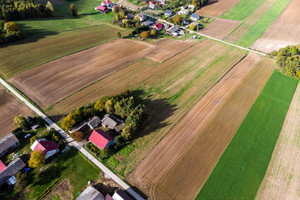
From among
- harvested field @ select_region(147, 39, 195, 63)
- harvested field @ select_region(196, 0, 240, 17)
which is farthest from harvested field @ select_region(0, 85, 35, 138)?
harvested field @ select_region(196, 0, 240, 17)

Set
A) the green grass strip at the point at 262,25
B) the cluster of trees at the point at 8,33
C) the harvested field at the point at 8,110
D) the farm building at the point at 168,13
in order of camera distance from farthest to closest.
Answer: the farm building at the point at 168,13
the green grass strip at the point at 262,25
the cluster of trees at the point at 8,33
the harvested field at the point at 8,110

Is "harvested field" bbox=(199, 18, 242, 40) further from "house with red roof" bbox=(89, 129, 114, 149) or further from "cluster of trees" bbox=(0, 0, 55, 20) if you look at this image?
"cluster of trees" bbox=(0, 0, 55, 20)

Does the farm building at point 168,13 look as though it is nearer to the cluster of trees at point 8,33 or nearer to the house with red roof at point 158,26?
the house with red roof at point 158,26

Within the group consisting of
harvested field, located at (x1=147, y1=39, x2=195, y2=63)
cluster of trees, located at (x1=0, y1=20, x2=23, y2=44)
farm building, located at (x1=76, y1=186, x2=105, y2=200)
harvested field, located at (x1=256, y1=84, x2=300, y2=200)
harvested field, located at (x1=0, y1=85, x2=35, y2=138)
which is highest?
cluster of trees, located at (x1=0, y1=20, x2=23, y2=44)

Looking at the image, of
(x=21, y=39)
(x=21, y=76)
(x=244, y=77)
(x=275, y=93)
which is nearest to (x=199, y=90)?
(x=244, y=77)

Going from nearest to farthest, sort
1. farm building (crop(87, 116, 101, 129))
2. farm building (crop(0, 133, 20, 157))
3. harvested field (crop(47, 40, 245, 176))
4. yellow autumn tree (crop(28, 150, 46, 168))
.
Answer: yellow autumn tree (crop(28, 150, 46, 168))
farm building (crop(0, 133, 20, 157))
harvested field (crop(47, 40, 245, 176))
farm building (crop(87, 116, 101, 129))

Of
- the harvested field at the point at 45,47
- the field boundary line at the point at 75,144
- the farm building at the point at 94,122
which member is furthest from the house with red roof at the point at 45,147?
the harvested field at the point at 45,47

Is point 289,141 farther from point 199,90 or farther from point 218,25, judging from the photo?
point 218,25
